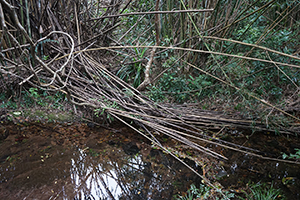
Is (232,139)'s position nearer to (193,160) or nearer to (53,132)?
(193,160)

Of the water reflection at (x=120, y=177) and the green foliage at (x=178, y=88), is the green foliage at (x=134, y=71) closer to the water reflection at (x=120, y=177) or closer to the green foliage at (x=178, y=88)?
the green foliage at (x=178, y=88)

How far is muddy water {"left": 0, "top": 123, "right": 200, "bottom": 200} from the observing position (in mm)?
1626

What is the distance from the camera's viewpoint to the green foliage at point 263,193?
155 centimetres

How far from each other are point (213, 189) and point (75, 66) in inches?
107

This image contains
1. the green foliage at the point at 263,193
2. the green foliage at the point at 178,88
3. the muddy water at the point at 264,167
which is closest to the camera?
the green foliage at the point at 263,193

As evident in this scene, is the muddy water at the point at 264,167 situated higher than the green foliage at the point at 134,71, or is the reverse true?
the green foliage at the point at 134,71

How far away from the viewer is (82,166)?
192cm

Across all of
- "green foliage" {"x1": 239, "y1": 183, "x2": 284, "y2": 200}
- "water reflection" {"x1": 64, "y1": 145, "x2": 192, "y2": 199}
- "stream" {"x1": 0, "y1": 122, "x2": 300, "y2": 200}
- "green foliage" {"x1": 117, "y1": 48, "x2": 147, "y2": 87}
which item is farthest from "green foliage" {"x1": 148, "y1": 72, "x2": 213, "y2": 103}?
"green foliage" {"x1": 239, "y1": 183, "x2": 284, "y2": 200}

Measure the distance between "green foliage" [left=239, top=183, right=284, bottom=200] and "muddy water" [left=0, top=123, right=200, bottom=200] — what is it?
0.47m

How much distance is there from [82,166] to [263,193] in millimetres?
1740

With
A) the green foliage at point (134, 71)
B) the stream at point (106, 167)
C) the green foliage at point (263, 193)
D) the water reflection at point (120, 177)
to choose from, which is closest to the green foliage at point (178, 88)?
the green foliage at point (134, 71)

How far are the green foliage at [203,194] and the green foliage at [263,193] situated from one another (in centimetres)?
20

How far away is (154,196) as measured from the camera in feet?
5.34

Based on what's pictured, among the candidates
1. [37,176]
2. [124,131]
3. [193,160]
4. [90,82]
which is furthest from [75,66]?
[193,160]
